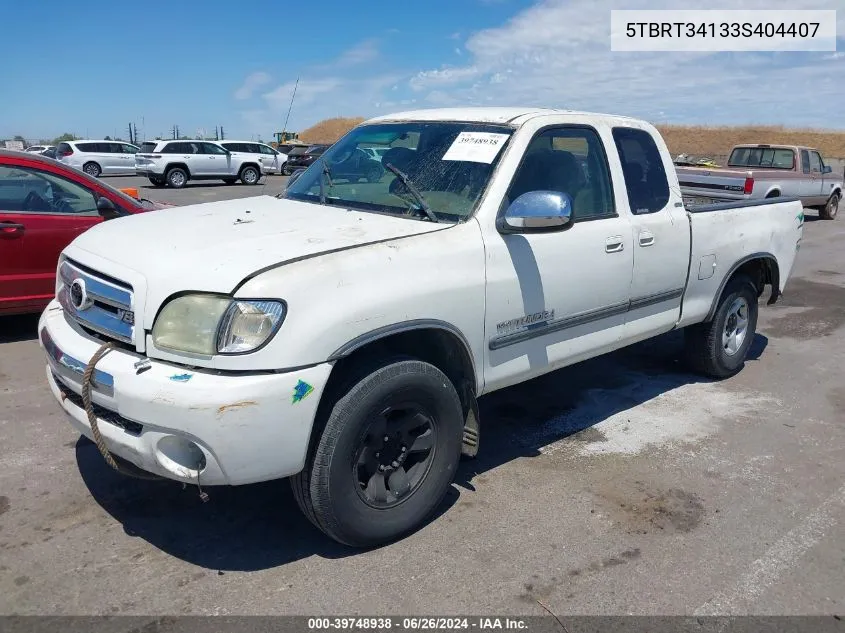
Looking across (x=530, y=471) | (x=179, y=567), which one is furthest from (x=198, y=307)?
(x=530, y=471)

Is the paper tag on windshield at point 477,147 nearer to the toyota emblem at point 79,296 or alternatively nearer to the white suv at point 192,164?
the toyota emblem at point 79,296

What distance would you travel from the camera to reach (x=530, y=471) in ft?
13.5

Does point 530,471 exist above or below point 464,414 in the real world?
below

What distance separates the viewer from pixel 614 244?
4223mm

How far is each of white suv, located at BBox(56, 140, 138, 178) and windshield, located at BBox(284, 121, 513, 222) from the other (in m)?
27.4

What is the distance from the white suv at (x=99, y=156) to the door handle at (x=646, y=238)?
28.3 m

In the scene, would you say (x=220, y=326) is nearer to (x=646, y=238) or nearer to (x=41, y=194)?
(x=646, y=238)

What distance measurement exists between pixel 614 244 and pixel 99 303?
2765 mm

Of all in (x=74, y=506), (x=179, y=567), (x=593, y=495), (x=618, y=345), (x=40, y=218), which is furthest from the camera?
(x=40, y=218)

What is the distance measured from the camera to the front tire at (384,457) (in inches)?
117

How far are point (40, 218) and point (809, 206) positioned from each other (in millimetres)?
16706

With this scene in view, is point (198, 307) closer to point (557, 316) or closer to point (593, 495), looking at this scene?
point (557, 316)

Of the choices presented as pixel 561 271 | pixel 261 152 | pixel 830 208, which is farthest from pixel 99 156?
pixel 561 271

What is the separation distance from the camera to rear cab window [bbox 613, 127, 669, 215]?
4516 millimetres
